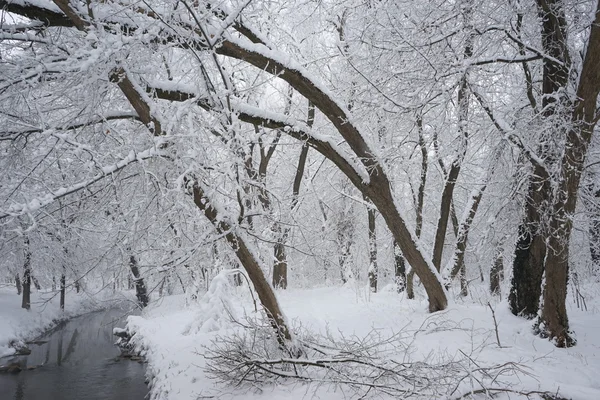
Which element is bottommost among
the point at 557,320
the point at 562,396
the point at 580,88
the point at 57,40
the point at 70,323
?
the point at 70,323

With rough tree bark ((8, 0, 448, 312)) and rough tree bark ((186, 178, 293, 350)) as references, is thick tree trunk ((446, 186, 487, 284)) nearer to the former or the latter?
rough tree bark ((8, 0, 448, 312))

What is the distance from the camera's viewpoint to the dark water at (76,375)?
10.2m

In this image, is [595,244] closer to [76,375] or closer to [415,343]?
[415,343]

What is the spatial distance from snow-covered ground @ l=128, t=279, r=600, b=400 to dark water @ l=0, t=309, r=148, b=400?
85cm

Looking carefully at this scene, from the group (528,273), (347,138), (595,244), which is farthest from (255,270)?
(595,244)

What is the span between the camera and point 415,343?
6363 millimetres

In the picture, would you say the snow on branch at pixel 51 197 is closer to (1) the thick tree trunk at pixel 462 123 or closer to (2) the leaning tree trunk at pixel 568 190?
(1) the thick tree trunk at pixel 462 123

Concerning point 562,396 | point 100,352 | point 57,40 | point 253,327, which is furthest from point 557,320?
point 100,352

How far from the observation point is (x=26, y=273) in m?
21.3

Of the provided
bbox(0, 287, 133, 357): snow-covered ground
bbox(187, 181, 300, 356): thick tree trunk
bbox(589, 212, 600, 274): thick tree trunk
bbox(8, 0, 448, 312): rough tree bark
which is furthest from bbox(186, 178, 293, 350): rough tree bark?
bbox(0, 287, 133, 357): snow-covered ground

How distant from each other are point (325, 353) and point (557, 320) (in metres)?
3.56

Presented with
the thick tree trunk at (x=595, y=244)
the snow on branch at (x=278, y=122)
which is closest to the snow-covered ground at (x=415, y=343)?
the thick tree trunk at (x=595, y=244)

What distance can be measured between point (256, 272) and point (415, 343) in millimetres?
2720

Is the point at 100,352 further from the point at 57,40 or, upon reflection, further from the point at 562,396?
the point at 562,396
